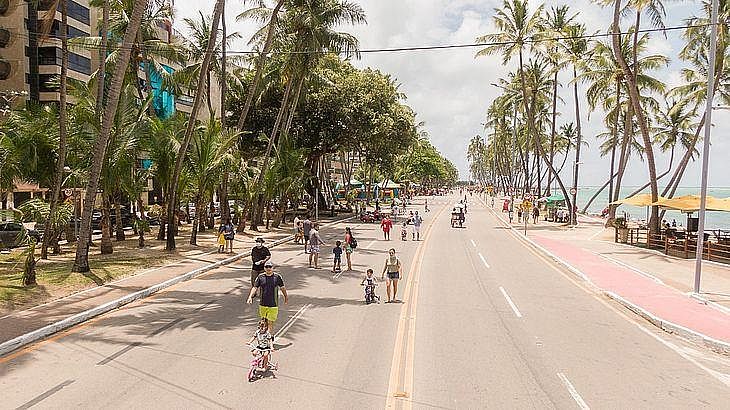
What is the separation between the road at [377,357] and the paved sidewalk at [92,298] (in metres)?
0.77

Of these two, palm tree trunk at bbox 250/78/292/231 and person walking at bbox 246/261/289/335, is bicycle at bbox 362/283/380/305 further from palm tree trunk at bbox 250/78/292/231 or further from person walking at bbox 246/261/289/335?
palm tree trunk at bbox 250/78/292/231

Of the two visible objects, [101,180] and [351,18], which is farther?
[351,18]

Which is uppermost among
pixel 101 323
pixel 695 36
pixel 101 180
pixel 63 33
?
pixel 695 36

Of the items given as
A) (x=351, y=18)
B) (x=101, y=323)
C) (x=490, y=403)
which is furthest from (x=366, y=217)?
(x=490, y=403)

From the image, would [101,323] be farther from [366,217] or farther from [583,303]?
[366,217]

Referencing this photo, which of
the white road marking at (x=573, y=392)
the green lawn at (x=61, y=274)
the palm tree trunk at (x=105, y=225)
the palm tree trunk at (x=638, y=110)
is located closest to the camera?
the white road marking at (x=573, y=392)

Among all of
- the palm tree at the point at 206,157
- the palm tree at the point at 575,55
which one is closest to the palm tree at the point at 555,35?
the palm tree at the point at 575,55

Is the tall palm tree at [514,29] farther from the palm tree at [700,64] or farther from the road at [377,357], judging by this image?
the road at [377,357]

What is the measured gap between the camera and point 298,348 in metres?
10.3

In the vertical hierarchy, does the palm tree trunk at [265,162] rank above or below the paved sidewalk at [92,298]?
above

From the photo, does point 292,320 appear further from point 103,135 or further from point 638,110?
point 638,110

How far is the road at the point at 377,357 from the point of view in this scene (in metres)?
7.95

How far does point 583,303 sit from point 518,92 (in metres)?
50.3

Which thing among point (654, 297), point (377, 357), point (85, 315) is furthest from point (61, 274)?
point (654, 297)
